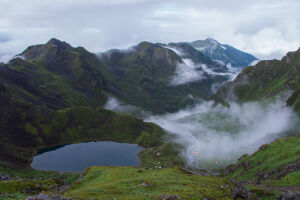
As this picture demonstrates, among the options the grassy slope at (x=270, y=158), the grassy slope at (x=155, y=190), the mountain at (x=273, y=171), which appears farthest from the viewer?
the grassy slope at (x=270, y=158)

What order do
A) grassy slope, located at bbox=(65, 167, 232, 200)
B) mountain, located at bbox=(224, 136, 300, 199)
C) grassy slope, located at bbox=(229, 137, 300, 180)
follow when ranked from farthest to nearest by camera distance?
grassy slope, located at bbox=(229, 137, 300, 180) < mountain, located at bbox=(224, 136, 300, 199) < grassy slope, located at bbox=(65, 167, 232, 200)

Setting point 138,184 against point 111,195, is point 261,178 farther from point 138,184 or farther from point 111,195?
point 111,195

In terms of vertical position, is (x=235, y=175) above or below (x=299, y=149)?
below

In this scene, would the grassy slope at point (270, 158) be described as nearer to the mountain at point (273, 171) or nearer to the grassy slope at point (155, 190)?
the mountain at point (273, 171)

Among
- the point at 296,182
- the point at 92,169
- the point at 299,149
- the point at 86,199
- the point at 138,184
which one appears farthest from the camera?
the point at 299,149

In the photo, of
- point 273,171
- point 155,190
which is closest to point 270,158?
point 273,171

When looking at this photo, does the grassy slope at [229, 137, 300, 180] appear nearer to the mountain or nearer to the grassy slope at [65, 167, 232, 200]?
the mountain

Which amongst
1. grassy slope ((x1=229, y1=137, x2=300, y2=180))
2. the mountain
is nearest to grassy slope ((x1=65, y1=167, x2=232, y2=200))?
the mountain

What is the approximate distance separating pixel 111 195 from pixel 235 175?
120380mm

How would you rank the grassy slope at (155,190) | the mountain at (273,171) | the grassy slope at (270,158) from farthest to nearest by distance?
the grassy slope at (270,158), the mountain at (273,171), the grassy slope at (155,190)

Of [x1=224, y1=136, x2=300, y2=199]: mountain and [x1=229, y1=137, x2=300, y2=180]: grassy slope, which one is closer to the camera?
[x1=224, y1=136, x2=300, y2=199]: mountain

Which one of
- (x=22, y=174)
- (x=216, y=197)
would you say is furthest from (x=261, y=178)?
(x=22, y=174)

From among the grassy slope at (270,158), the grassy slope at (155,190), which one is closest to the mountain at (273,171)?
the grassy slope at (270,158)

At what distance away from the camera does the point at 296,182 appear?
89625mm
